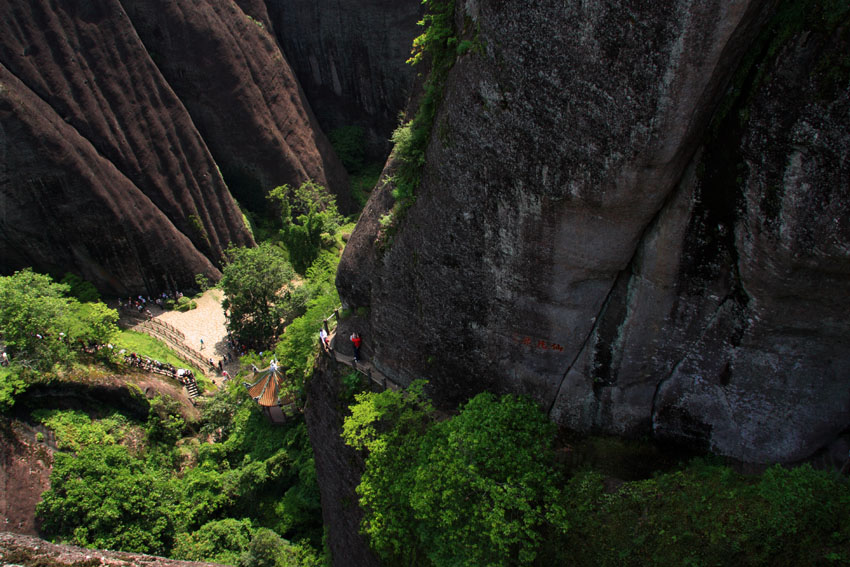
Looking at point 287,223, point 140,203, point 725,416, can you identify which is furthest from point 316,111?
point 725,416

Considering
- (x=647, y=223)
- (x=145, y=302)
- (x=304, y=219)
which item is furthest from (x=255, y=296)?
(x=647, y=223)

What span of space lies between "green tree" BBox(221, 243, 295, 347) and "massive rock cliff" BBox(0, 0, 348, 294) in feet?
23.9

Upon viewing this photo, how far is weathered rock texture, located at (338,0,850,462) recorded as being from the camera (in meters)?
9.41

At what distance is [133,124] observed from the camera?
123 ft

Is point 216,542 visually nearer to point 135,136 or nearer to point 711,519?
point 711,519

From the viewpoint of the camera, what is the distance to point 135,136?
1475 inches

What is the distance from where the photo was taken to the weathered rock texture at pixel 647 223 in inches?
370

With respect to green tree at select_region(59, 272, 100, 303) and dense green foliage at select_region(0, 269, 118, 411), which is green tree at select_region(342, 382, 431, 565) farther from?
green tree at select_region(59, 272, 100, 303)

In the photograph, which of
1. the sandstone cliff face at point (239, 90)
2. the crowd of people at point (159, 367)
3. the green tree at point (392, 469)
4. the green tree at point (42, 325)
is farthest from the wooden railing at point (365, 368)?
the sandstone cliff face at point (239, 90)

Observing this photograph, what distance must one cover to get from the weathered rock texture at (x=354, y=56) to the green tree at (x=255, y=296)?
21.4 metres

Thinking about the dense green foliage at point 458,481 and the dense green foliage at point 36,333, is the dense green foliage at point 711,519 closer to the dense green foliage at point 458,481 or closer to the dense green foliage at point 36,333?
the dense green foliage at point 458,481

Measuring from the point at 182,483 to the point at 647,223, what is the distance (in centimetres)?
2348

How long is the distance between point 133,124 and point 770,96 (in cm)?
3858

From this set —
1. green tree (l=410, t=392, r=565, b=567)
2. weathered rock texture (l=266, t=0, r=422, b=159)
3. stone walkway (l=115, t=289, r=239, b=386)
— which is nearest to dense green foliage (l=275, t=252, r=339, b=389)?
stone walkway (l=115, t=289, r=239, b=386)
